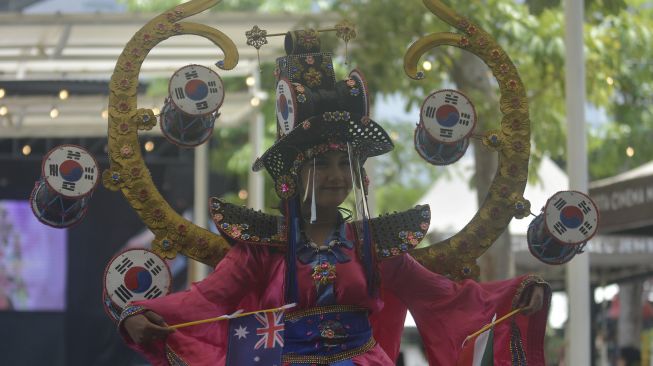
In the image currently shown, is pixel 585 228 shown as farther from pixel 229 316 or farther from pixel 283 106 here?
pixel 229 316

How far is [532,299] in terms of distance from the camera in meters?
4.89

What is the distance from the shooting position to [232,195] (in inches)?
696

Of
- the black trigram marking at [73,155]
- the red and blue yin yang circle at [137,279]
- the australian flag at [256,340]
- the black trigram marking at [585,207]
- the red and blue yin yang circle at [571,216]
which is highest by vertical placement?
the black trigram marking at [73,155]

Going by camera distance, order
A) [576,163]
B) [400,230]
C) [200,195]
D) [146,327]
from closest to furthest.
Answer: [146,327] → [400,230] → [576,163] → [200,195]

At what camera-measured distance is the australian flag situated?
4.73 meters

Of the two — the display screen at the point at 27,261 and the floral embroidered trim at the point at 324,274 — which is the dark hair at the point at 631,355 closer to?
the display screen at the point at 27,261

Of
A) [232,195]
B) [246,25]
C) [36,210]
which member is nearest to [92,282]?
[232,195]

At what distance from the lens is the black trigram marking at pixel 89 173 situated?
4840 millimetres

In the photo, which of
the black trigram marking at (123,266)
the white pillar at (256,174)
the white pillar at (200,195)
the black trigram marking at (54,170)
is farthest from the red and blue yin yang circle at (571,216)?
the white pillar at (200,195)

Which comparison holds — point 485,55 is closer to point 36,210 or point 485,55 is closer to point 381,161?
point 36,210

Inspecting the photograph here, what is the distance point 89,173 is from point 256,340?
88 centimetres

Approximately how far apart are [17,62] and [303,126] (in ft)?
23.7

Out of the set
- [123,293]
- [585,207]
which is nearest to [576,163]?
[585,207]

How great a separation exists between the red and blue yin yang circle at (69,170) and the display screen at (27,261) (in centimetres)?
957
